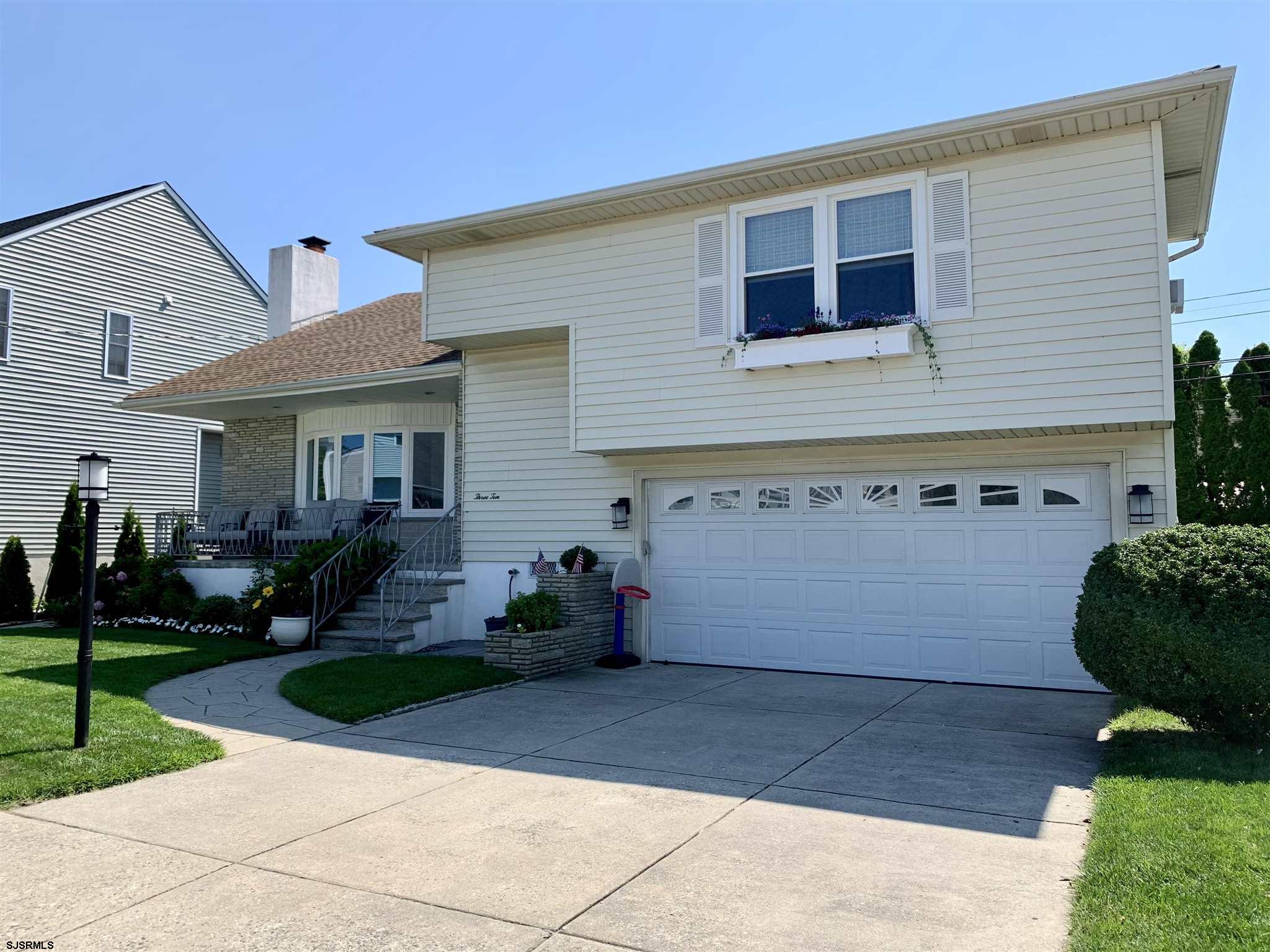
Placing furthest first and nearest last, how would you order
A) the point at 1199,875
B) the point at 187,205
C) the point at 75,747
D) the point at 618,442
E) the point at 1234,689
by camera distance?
1. the point at 187,205
2. the point at 618,442
3. the point at 75,747
4. the point at 1234,689
5. the point at 1199,875

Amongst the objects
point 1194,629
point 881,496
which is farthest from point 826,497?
point 1194,629

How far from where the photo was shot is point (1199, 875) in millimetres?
4051

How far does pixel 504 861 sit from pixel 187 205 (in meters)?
20.8

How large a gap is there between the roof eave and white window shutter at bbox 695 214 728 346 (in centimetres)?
56

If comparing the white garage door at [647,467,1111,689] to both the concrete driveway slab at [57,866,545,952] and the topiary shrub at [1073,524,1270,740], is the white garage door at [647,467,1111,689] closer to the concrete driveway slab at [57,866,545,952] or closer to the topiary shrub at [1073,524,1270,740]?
the topiary shrub at [1073,524,1270,740]

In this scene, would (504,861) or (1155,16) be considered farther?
(1155,16)

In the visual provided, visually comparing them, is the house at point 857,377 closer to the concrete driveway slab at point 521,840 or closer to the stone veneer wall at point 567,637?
the stone veneer wall at point 567,637

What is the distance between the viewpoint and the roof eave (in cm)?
818

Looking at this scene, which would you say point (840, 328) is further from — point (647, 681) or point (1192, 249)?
point (1192, 249)

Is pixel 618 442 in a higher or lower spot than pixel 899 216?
lower

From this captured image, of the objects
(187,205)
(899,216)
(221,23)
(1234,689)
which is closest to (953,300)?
(899,216)

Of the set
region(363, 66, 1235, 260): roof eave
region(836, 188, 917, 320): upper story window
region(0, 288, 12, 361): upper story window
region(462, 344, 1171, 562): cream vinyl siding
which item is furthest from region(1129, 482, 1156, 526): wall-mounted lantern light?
region(0, 288, 12, 361): upper story window

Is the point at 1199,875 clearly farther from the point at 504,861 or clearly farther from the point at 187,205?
the point at 187,205

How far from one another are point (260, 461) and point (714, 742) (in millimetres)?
12614
